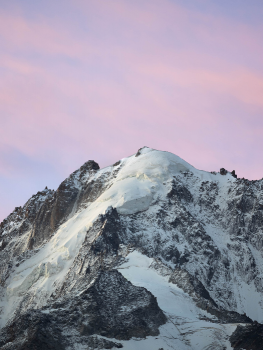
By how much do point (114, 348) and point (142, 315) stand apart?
14.2m

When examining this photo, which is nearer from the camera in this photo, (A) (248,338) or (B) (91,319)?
(A) (248,338)

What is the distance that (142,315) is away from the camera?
176500 millimetres

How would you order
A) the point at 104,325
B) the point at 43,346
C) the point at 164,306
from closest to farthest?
the point at 43,346 < the point at 104,325 < the point at 164,306

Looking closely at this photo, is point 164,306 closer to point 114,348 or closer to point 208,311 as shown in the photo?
point 208,311

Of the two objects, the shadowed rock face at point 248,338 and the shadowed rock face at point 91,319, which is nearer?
the shadowed rock face at point 91,319

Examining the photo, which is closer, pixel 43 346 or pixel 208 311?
pixel 43 346

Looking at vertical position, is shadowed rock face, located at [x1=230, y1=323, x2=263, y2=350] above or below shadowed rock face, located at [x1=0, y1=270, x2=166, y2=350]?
below

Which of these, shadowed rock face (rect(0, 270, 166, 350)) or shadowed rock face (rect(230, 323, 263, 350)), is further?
shadowed rock face (rect(230, 323, 263, 350))

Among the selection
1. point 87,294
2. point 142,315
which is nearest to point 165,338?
point 142,315

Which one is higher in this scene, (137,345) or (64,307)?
(64,307)

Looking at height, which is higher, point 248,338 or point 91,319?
point 91,319

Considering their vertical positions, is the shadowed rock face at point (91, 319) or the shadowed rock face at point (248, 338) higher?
the shadowed rock face at point (91, 319)

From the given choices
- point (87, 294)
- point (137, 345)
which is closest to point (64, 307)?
point (87, 294)

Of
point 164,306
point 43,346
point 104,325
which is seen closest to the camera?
point 43,346
